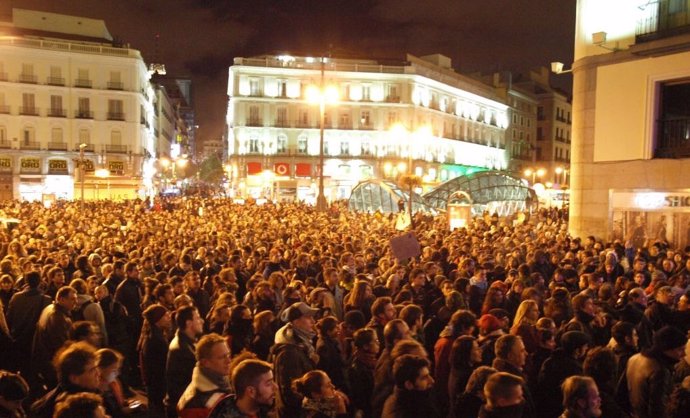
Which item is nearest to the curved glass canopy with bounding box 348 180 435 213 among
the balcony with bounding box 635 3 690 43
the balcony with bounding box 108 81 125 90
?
the balcony with bounding box 635 3 690 43

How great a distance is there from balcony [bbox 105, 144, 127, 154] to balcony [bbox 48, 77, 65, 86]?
22.5ft

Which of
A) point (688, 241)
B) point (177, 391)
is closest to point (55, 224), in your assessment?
point (177, 391)

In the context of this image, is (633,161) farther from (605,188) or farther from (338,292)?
(338,292)

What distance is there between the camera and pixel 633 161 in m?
17.2

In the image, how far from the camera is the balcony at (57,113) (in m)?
56.0

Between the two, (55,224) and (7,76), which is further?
(7,76)

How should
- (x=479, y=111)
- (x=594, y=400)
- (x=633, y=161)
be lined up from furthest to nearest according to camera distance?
(x=479, y=111) < (x=633, y=161) < (x=594, y=400)

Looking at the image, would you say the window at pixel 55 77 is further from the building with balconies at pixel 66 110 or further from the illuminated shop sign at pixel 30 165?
the illuminated shop sign at pixel 30 165

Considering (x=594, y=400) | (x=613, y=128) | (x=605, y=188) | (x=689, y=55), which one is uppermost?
(x=689, y=55)

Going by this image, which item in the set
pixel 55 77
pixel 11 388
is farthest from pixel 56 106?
pixel 11 388

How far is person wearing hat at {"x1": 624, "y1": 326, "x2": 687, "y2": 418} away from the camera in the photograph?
14.6 feet

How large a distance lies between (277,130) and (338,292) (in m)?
54.8

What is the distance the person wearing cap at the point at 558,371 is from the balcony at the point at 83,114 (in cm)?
5935

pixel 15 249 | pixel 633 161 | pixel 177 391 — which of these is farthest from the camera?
pixel 633 161
